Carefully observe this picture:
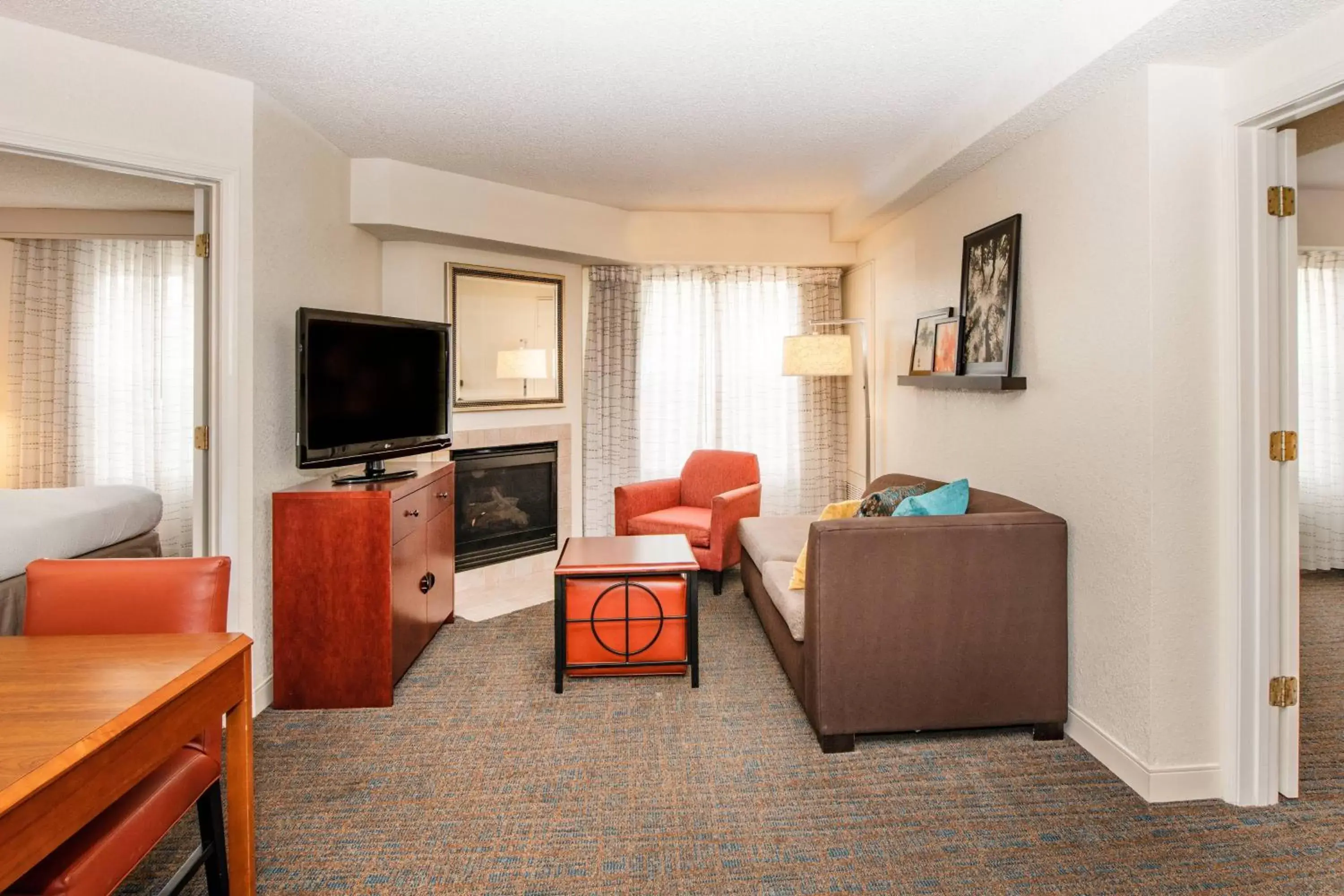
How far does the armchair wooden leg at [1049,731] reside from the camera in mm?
2717

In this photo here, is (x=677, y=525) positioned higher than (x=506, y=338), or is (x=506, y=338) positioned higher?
(x=506, y=338)

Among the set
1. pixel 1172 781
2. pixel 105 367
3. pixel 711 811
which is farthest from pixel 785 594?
pixel 105 367

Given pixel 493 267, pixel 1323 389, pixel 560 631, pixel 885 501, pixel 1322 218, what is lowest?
pixel 560 631

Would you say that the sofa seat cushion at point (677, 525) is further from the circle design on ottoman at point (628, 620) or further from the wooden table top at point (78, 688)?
the wooden table top at point (78, 688)

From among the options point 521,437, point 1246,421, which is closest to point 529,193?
point 521,437

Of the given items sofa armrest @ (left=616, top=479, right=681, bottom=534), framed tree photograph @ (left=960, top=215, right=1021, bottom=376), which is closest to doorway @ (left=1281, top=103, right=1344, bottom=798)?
framed tree photograph @ (left=960, top=215, right=1021, bottom=376)

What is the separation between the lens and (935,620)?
263 centimetres

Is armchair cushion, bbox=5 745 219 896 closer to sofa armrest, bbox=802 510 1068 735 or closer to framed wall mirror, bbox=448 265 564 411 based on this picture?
sofa armrest, bbox=802 510 1068 735

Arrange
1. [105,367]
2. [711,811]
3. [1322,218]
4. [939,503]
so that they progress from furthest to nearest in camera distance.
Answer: [105,367]
[1322,218]
[939,503]
[711,811]

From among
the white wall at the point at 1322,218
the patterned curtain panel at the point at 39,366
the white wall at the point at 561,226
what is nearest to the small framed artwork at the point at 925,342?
the white wall at the point at 561,226

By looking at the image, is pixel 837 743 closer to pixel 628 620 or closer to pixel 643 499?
pixel 628 620

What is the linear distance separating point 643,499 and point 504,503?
0.97m

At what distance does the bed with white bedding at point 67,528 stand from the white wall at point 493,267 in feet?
5.61

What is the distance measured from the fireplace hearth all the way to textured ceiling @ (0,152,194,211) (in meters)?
2.18
